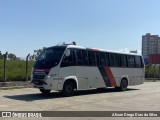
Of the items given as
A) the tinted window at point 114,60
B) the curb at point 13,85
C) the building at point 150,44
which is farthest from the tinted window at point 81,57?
the building at point 150,44

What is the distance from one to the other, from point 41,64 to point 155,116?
7.19 m

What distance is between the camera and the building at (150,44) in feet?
487

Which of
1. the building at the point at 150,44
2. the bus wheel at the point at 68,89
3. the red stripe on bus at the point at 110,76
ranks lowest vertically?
the bus wheel at the point at 68,89

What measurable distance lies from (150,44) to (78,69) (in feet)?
446

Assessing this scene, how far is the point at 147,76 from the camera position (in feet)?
127

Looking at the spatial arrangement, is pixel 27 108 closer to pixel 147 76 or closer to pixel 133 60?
pixel 133 60

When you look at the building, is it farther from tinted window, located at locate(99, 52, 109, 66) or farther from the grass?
tinted window, located at locate(99, 52, 109, 66)

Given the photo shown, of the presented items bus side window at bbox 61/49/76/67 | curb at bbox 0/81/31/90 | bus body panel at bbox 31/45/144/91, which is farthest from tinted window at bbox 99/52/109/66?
curb at bbox 0/81/31/90

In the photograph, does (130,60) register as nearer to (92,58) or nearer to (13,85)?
(92,58)

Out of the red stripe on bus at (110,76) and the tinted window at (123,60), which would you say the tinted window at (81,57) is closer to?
the red stripe on bus at (110,76)

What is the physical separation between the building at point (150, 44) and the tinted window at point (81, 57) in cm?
13144

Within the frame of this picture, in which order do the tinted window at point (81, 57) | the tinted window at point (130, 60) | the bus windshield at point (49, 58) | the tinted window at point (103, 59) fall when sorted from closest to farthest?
the bus windshield at point (49, 58) < the tinted window at point (81, 57) < the tinted window at point (103, 59) < the tinted window at point (130, 60)

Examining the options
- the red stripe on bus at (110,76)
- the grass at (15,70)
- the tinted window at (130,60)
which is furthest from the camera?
the tinted window at (130,60)

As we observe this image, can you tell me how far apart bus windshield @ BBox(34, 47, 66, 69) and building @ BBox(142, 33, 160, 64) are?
133036mm
